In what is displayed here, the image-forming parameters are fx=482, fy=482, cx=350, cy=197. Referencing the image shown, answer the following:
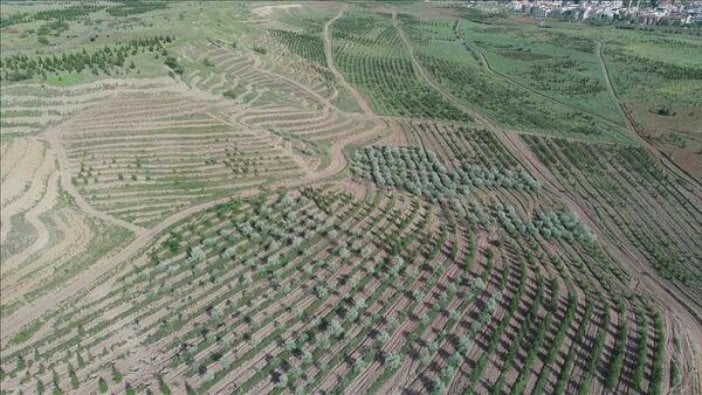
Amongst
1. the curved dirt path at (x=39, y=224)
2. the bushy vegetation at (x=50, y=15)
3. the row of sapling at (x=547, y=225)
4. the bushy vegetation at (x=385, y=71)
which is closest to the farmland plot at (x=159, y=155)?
the curved dirt path at (x=39, y=224)

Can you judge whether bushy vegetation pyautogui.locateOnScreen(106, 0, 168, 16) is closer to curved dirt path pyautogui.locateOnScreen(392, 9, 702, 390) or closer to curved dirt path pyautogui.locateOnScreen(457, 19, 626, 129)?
curved dirt path pyautogui.locateOnScreen(457, 19, 626, 129)

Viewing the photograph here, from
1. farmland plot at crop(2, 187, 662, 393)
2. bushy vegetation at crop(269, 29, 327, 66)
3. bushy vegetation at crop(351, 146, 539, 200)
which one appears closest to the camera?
farmland plot at crop(2, 187, 662, 393)

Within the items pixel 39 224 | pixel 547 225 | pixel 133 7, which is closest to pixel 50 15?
pixel 133 7

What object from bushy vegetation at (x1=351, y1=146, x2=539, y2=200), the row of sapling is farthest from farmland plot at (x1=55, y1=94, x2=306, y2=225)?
the row of sapling

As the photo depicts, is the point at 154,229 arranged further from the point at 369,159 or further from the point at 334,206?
the point at 369,159

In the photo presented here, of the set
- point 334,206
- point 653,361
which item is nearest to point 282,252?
point 334,206

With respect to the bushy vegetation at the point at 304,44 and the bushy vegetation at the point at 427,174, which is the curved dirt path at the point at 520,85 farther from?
the bushy vegetation at the point at 304,44
